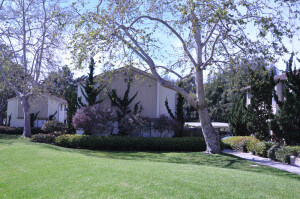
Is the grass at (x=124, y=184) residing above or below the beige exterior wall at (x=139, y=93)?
below

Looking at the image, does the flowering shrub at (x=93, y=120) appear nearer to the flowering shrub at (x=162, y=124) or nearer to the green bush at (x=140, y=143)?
the green bush at (x=140, y=143)

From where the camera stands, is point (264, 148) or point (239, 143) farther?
point (239, 143)

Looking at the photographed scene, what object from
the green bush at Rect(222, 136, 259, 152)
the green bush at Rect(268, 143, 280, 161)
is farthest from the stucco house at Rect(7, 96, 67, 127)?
the green bush at Rect(268, 143, 280, 161)

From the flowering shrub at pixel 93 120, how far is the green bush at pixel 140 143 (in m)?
1.04

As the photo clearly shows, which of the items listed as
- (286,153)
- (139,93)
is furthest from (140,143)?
(286,153)

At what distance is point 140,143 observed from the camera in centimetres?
1864

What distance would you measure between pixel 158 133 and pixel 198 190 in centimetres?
1568

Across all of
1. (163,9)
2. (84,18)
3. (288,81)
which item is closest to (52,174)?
(84,18)

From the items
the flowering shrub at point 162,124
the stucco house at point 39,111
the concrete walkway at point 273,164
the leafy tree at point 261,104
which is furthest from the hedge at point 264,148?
the stucco house at point 39,111

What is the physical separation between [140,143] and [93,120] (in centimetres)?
390

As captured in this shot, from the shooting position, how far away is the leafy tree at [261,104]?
→ 15.8 meters

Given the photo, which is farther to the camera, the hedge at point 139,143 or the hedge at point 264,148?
the hedge at point 139,143

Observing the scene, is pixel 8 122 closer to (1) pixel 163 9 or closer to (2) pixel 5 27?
(2) pixel 5 27

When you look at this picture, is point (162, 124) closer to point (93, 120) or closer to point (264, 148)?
point (93, 120)
